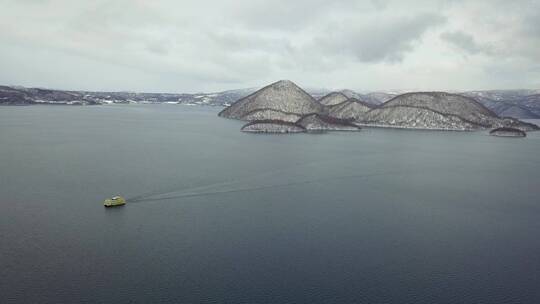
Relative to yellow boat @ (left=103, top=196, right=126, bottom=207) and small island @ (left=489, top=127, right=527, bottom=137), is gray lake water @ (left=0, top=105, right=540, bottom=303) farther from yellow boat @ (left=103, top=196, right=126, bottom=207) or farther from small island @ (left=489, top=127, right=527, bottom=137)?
small island @ (left=489, top=127, right=527, bottom=137)

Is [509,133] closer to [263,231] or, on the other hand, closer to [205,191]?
[205,191]

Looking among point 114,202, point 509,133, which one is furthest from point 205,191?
point 509,133

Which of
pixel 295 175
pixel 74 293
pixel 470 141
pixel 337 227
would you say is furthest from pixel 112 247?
pixel 470 141

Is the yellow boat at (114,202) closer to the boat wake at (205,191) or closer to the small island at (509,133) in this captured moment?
the boat wake at (205,191)

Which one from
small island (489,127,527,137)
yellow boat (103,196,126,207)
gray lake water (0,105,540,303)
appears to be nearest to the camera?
gray lake water (0,105,540,303)

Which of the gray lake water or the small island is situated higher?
the small island

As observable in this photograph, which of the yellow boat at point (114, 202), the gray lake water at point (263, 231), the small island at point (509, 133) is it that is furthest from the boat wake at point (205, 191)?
the small island at point (509, 133)

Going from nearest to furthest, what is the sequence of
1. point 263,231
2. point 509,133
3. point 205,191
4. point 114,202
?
point 263,231 → point 114,202 → point 205,191 → point 509,133

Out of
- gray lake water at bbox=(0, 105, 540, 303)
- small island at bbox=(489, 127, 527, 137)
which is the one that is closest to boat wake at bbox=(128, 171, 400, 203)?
gray lake water at bbox=(0, 105, 540, 303)
